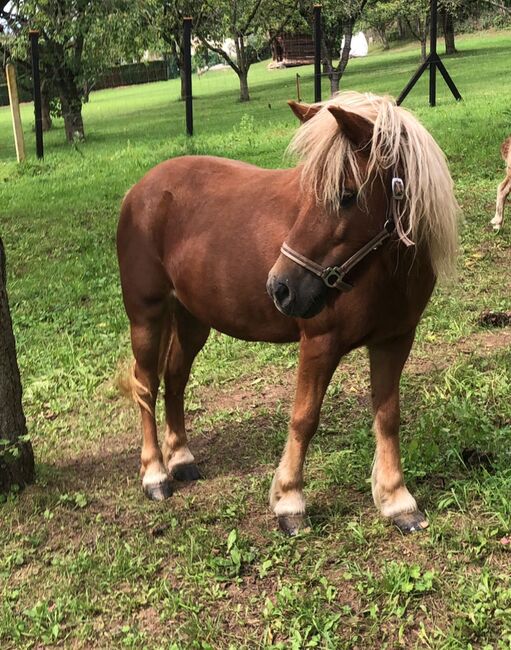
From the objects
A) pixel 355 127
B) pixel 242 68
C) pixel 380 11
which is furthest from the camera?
pixel 380 11

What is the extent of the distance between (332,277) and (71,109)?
17775 mm

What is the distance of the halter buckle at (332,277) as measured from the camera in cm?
252

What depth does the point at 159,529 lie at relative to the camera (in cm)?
321

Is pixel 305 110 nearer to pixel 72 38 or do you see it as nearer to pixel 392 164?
pixel 392 164

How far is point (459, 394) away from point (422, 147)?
6.49 ft

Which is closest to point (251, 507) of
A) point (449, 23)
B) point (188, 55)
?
point (188, 55)

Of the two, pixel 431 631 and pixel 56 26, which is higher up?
pixel 56 26

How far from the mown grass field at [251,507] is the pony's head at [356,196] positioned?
1080 mm

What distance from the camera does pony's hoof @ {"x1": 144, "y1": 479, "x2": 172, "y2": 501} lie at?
3.48 metres

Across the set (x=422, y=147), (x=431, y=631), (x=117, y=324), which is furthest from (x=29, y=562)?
(x=117, y=324)

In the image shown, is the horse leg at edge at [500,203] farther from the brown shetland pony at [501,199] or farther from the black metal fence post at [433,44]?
the black metal fence post at [433,44]

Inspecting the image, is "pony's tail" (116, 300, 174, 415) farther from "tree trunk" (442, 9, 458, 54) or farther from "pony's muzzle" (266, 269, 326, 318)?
"tree trunk" (442, 9, 458, 54)

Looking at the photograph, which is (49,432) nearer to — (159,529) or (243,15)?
(159,529)

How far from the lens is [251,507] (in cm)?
329
